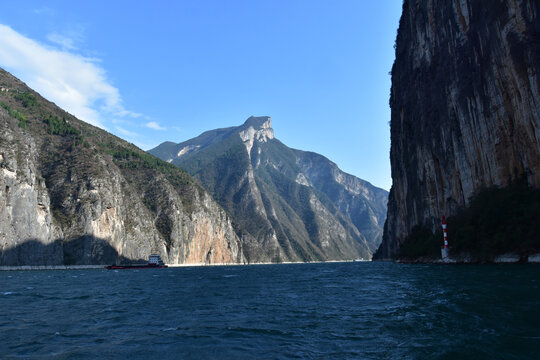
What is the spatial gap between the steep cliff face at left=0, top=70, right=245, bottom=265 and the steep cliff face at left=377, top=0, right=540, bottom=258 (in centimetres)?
8987

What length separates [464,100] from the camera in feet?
209

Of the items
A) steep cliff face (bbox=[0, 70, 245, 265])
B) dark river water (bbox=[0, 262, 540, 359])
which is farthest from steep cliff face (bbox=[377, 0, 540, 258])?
steep cliff face (bbox=[0, 70, 245, 265])

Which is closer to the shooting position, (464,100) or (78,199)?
(464,100)

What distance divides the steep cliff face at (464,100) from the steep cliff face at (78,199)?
89.9m

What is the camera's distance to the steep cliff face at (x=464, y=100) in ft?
163

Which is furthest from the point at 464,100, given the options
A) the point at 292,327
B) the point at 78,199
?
the point at 78,199

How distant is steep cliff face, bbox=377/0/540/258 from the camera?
49625mm

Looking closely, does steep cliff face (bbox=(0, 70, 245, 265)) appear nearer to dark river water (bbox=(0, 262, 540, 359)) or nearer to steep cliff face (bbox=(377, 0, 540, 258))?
dark river water (bbox=(0, 262, 540, 359))

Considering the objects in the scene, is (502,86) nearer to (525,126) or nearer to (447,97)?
(525,126)

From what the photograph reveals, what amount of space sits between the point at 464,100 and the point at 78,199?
4023 inches

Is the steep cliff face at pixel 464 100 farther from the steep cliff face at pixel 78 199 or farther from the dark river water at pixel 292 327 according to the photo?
the steep cliff face at pixel 78 199

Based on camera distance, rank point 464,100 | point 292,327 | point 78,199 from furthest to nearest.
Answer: point 78,199 < point 464,100 < point 292,327

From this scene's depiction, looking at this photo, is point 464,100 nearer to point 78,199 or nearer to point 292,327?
point 292,327

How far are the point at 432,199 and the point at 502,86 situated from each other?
3389 cm
